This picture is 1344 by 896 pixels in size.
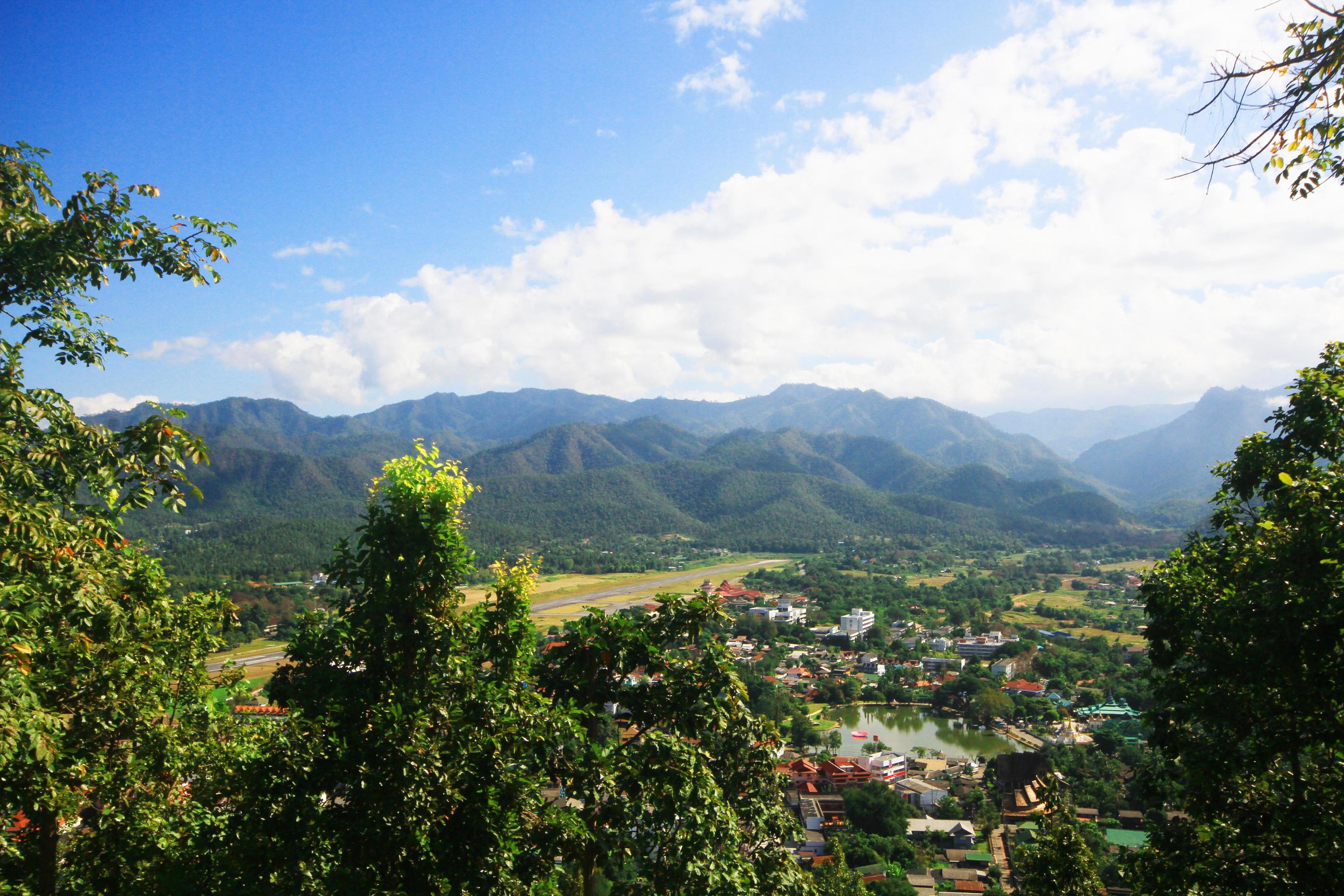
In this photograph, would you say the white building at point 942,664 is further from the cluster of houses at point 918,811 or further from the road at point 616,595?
the road at point 616,595

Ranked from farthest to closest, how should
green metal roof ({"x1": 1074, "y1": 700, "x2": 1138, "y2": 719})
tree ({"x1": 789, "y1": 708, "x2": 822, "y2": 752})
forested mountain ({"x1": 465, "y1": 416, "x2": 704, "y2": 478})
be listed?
forested mountain ({"x1": 465, "y1": 416, "x2": 704, "y2": 478}) < green metal roof ({"x1": 1074, "y1": 700, "x2": 1138, "y2": 719}) < tree ({"x1": 789, "y1": 708, "x2": 822, "y2": 752})

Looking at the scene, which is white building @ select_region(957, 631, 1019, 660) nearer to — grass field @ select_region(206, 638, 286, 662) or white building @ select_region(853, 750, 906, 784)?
white building @ select_region(853, 750, 906, 784)

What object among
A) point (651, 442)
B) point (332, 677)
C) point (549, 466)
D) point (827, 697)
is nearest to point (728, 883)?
point (332, 677)

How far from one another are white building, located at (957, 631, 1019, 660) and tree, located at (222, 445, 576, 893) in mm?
41337

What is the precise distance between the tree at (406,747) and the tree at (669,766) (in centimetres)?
19

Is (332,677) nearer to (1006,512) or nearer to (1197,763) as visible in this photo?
(1197,763)

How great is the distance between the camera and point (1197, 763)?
3.54 m

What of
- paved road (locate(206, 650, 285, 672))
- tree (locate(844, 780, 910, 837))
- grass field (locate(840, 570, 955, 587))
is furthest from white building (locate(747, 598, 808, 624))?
paved road (locate(206, 650, 285, 672))

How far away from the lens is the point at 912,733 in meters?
28.9

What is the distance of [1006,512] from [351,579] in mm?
127298

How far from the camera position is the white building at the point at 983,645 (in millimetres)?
39469

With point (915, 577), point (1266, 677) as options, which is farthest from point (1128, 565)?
point (1266, 677)

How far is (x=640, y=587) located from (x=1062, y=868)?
172 ft

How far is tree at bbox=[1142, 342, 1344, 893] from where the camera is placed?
10.3 feet
